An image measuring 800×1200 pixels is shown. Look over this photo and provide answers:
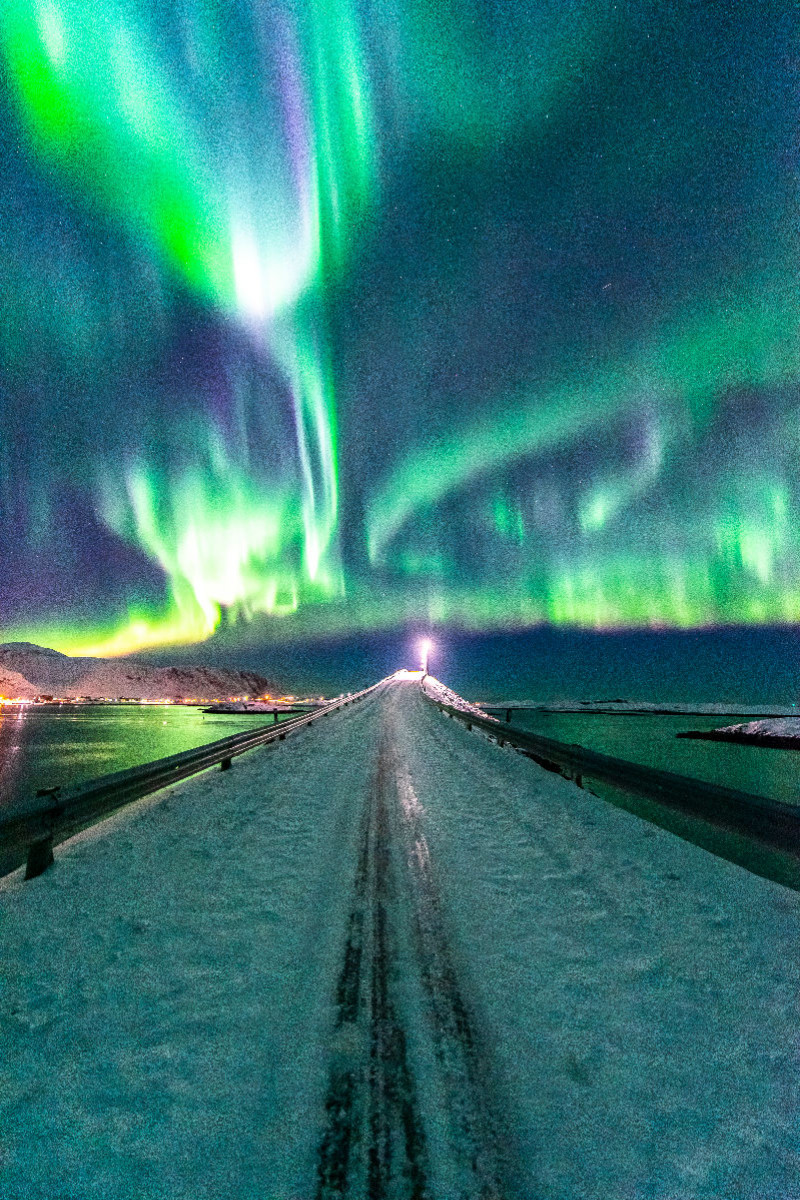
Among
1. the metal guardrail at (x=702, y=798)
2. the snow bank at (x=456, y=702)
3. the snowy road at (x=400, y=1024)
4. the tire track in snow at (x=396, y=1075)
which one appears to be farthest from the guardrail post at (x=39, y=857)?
the snow bank at (x=456, y=702)

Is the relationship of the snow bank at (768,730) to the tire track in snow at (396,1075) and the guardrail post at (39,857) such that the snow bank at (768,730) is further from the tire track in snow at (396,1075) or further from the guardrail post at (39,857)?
the guardrail post at (39,857)

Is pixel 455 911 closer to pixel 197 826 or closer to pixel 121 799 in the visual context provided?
pixel 197 826

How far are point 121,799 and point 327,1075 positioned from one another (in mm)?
5121

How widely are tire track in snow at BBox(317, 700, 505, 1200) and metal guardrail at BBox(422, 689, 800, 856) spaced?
2.70 m

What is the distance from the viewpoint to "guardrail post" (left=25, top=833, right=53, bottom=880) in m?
4.96

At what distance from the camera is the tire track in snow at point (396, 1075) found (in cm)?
207

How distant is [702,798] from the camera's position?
4.85 metres

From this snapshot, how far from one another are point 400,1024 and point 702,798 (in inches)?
139

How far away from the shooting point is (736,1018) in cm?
300

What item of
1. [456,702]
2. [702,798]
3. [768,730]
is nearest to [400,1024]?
[702,798]

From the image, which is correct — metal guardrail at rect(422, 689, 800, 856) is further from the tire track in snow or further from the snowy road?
the tire track in snow

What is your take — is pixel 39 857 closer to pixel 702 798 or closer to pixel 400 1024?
pixel 400 1024

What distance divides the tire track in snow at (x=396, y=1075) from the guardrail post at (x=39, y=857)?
3.27 metres

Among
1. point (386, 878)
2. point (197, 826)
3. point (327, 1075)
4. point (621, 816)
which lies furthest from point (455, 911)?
point (197, 826)
